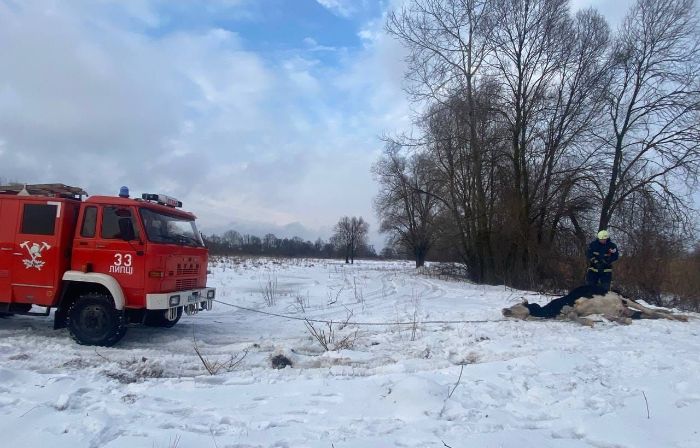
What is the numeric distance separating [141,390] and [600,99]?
73.8ft

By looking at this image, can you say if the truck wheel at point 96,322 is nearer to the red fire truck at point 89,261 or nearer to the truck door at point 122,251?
the red fire truck at point 89,261

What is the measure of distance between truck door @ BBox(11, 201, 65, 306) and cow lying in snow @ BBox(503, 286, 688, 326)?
8993 mm

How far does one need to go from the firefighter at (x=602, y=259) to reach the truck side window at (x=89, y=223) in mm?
11238

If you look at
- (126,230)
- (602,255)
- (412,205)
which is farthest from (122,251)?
(412,205)

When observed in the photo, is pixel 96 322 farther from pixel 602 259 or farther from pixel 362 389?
pixel 602 259

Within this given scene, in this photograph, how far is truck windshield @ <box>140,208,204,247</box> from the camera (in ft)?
27.8

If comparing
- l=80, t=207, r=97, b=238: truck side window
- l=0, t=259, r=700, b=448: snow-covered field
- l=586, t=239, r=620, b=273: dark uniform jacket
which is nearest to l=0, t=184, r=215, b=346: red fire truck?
l=80, t=207, r=97, b=238: truck side window

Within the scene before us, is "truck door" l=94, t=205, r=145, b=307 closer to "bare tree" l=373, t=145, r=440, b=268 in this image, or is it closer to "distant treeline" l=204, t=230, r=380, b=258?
"bare tree" l=373, t=145, r=440, b=268

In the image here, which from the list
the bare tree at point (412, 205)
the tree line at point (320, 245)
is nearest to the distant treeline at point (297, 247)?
the tree line at point (320, 245)

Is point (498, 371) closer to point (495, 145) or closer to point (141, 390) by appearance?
point (141, 390)

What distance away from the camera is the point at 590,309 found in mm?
10461

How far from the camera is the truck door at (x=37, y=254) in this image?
838cm

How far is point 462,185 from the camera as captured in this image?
2705 cm

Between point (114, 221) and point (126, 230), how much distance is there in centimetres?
30
